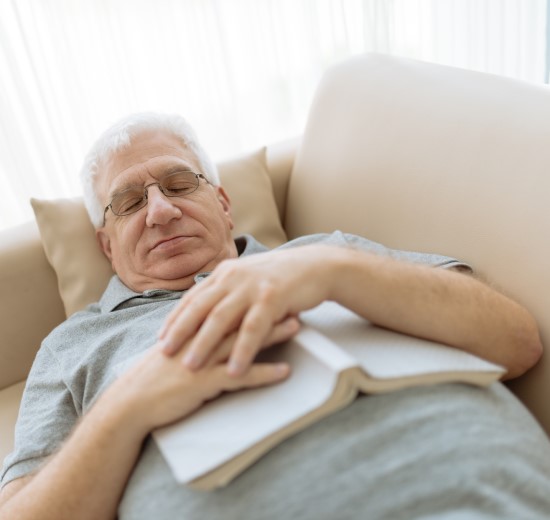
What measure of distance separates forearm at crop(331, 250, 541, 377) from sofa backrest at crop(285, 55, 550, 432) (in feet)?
0.25

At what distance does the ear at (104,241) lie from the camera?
166 cm

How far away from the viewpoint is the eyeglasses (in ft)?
5.10

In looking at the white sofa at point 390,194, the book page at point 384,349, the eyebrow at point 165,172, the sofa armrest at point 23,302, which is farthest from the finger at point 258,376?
the sofa armrest at point 23,302

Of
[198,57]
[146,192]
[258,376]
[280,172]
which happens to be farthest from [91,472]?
[198,57]

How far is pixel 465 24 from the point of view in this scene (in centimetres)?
293

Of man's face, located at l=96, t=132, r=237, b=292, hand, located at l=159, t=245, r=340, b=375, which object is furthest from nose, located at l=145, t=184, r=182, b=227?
hand, located at l=159, t=245, r=340, b=375

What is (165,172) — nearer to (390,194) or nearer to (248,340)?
(390,194)

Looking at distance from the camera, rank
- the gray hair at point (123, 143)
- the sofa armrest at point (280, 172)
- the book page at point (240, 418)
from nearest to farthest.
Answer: the book page at point (240, 418) → the gray hair at point (123, 143) → the sofa armrest at point (280, 172)

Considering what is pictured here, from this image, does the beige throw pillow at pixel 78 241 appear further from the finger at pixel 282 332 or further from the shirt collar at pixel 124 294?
the finger at pixel 282 332

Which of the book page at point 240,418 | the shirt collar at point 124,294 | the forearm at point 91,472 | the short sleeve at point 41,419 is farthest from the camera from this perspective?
the shirt collar at point 124,294

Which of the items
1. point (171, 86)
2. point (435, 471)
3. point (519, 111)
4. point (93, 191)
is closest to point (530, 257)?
point (519, 111)

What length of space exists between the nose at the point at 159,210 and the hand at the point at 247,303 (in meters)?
0.49

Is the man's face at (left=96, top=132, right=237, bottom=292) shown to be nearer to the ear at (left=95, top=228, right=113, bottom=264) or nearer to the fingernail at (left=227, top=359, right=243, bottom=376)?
the ear at (left=95, top=228, right=113, bottom=264)

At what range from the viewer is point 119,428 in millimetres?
957
